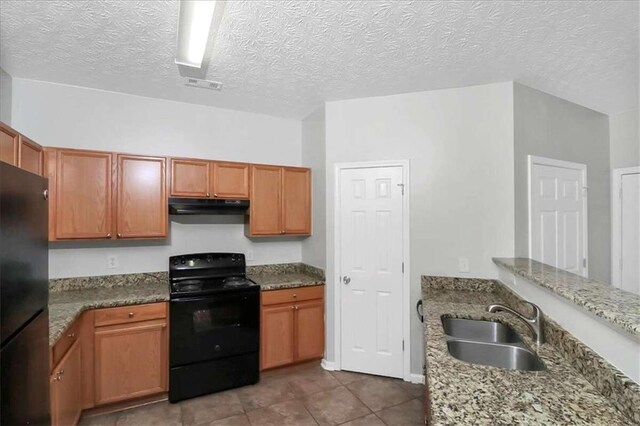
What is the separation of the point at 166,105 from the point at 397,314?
306 cm

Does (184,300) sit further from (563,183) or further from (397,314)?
(563,183)

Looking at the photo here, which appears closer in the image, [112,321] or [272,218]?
[112,321]

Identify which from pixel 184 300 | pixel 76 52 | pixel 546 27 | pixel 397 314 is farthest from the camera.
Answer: pixel 397 314

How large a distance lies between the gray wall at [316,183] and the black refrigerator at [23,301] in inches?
88.9

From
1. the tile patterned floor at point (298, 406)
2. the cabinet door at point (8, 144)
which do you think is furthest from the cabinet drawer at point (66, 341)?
the cabinet door at point (8, 144)

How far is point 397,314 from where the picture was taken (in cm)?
288

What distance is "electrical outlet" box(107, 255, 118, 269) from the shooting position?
9.37 feet

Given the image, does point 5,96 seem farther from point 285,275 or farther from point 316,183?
point 285,275

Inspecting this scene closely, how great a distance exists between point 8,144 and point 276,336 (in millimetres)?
2447

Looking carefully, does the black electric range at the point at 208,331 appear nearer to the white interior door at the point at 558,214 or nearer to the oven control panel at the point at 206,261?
the oven control panel at the point at 206,261

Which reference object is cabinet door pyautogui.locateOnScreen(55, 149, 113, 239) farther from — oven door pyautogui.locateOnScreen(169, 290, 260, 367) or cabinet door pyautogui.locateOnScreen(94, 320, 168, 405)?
oven door pyautogui.locateOnScreen(169, 290, 260, 367)

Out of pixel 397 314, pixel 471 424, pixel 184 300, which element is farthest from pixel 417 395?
pixel 184 300

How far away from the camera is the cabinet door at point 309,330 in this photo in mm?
3068

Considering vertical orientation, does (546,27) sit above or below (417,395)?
above
